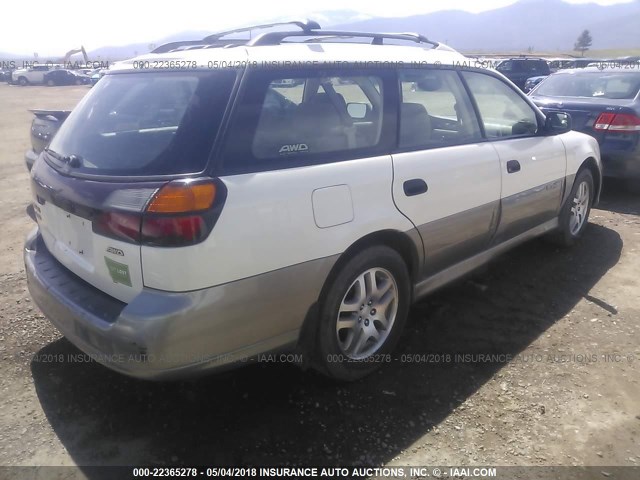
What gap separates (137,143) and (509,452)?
7.34ft

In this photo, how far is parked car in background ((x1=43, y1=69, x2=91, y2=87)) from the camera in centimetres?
4316

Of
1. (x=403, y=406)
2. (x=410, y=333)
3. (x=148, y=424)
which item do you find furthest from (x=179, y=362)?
(x=410, y=333)

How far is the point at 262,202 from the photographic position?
213 centimetres

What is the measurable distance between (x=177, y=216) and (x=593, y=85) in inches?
263

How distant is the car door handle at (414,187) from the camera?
2732 mm

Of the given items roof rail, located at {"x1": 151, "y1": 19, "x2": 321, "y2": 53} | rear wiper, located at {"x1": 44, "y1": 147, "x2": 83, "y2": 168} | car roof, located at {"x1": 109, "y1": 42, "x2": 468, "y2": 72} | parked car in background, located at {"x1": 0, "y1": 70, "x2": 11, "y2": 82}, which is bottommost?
parked car in background, located at {"x1": 0, "y1": 70, "x2": 11, "y2": 82}

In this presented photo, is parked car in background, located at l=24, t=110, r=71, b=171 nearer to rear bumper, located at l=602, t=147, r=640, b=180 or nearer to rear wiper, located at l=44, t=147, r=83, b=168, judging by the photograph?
rear wiper, located at l=44, t=147, r=83, b=168

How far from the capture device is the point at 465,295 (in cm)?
382

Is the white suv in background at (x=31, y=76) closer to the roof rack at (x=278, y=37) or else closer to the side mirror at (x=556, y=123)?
the roof rack at (x=278, y=37)

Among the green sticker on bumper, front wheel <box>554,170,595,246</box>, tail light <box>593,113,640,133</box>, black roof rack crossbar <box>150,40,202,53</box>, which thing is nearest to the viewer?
the green sticker on bumper

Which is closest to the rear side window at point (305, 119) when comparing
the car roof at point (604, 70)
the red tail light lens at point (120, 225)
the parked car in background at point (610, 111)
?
the red tail light lens at point (120, 225)

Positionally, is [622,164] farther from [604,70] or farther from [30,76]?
[30,76]

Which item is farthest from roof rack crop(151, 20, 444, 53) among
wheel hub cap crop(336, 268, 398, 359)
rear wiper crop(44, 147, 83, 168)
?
wheel hub cap crop(336, 268, 398, 359)

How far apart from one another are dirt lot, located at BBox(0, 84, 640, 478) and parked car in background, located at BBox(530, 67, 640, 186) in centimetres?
285
